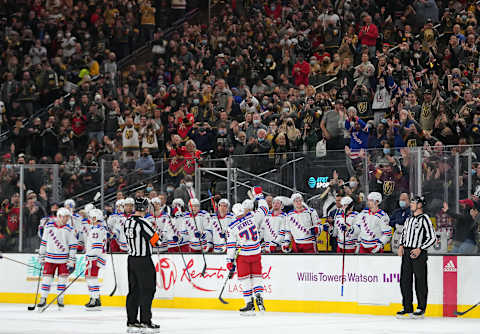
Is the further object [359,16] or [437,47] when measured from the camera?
[359,16]

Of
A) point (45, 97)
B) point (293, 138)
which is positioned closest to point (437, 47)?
point (293, 138)

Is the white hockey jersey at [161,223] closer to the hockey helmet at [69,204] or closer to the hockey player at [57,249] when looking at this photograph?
the hockey helmet at [69,204]

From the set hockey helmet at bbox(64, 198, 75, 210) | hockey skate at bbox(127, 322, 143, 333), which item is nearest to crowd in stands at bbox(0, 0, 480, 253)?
hockey helmet at bbox(64, 198, 75, 210)

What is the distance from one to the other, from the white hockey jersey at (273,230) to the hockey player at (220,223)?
2.27 feet

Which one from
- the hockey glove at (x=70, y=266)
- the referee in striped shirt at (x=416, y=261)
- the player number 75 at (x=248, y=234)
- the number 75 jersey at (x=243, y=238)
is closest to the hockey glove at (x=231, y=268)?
the number 75 jersey at (x=243, y=238)

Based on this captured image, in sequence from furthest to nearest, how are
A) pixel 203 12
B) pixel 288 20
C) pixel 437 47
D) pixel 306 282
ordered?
pixel 203 12 < pixel 288 20 < pixel 437 47 < pixel 306 282

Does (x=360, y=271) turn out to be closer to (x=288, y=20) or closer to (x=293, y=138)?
(x=293, y=138)

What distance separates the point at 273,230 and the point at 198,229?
57.2 inches

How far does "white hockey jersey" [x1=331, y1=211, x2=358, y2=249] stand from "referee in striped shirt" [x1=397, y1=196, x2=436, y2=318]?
1.86 metres

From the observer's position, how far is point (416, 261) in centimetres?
1398

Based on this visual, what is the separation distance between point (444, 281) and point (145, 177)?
20.5ft

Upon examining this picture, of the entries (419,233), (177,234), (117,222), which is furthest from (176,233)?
(419,233)

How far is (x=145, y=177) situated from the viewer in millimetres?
18141

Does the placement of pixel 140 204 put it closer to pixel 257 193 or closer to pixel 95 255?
pixel 95 255
